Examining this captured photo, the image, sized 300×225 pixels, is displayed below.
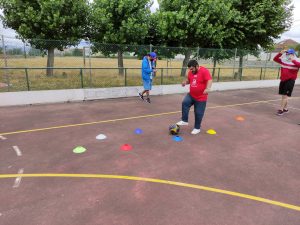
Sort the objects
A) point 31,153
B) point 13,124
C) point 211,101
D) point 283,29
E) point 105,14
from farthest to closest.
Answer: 1. point 283,29
2. point 105,14
3. point 211,101
4. point 13,124
5. point 31,153

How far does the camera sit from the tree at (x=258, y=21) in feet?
50.3

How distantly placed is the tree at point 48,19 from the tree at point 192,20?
4650mm

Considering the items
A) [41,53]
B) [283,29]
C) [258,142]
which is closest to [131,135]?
[258,142]

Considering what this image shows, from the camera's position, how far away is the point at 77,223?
2.90m

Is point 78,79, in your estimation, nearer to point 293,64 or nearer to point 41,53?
point 41,53

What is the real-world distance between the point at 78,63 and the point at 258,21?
11514 millimetres

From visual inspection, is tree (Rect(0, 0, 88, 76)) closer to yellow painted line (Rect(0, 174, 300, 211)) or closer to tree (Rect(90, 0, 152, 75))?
tree (Rect(90, 0, 152, 75))

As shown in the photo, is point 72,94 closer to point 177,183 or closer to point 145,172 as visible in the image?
point 145,172

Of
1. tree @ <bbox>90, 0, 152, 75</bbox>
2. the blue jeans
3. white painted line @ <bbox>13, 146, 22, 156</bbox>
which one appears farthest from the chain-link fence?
the blue jeans

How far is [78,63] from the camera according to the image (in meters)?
11.5

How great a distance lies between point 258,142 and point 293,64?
3.60 meters

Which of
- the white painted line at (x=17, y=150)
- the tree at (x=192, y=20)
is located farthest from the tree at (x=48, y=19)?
the white painted line at (x=17, y=150)

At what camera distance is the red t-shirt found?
5.60 meters

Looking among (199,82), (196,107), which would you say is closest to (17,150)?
(196,107)
